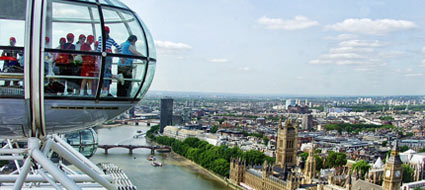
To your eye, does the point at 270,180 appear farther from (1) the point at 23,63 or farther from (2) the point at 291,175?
(1) the point at 23,63

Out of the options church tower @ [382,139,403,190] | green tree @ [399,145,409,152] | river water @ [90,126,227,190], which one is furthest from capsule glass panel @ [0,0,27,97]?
green tree @ [399,145,409,152]

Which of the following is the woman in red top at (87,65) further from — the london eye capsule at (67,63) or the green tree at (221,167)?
the green tree at (221,167)

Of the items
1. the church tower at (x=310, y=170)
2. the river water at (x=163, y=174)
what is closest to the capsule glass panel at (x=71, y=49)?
the river water at (x=163, y=174)

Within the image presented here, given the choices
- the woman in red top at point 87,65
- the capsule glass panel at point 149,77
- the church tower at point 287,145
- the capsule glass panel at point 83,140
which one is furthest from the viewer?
the church tower at point 287,145

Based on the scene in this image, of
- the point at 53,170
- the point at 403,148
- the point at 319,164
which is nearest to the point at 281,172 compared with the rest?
the point at 319,164

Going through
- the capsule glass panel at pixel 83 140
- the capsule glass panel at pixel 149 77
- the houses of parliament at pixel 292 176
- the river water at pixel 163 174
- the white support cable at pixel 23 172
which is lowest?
the river water at pixel 163 174

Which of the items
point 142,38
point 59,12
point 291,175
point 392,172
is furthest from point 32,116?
point 291,175

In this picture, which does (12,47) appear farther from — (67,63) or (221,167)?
(221,167)

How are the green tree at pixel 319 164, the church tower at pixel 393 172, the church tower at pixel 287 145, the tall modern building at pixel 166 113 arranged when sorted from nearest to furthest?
1. the church tower at pixel 393 172
2. the church tower at pixel 287 145
3. the green tree at pixel 319 164
4. the tall modern building at pixel 166 113

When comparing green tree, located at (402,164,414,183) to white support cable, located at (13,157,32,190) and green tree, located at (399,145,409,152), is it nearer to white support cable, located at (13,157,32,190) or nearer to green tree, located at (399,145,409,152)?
green tree, located at (399,145,409,152)
